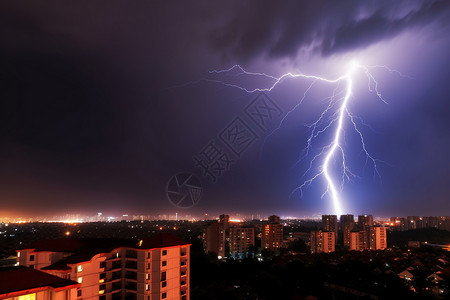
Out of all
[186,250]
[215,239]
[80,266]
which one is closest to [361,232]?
[215,239]

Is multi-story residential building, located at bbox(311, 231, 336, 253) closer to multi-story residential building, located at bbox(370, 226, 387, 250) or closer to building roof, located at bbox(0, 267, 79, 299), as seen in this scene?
multi-story residential building, located at bbox(370, 226, 387, 250)

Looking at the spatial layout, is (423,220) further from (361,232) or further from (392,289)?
(392,289)

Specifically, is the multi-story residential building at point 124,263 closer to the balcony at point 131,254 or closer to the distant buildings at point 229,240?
the balcony at point 131,254

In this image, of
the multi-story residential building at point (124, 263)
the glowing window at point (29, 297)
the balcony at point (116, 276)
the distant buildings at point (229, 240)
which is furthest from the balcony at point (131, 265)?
the distant buildings at point (229, 240)

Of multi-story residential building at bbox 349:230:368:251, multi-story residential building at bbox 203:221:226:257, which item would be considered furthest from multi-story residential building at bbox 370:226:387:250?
multi-story residential building at bbox 203:221:226:257

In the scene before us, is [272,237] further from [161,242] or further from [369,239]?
[161,242]

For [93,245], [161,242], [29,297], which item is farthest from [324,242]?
[29,297]
